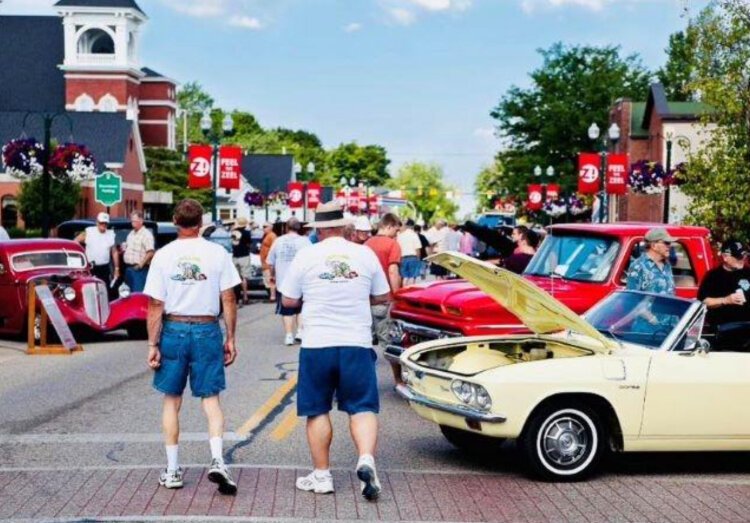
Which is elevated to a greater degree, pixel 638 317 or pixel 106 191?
pixel 106 191

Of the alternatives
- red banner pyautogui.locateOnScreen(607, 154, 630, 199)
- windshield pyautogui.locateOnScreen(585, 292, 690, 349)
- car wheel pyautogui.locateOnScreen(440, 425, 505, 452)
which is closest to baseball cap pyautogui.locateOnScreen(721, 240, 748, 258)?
windshield pyautogui.locateOnScreen(585, 292, 690, 349)

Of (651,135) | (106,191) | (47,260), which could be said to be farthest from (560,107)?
(47,260)

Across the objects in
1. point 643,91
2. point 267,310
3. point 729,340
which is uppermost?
point 643,91

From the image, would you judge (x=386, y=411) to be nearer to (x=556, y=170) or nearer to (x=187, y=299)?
(x=187, y=299)

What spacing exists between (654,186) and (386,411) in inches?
1117

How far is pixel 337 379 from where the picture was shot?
8266 mm

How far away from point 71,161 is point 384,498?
2777cm

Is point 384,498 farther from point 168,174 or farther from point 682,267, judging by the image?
point 168,174

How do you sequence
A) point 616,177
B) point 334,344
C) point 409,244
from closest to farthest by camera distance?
point 334,344 < point 409,244 < point 616,177

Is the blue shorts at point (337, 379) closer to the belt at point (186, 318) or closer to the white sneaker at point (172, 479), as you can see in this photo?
the belt at point (186, 318)

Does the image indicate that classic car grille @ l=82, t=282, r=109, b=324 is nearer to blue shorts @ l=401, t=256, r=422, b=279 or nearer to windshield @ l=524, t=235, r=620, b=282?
windshield @ l=524, t=235, r=620, b=282

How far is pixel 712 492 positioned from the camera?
349 inches

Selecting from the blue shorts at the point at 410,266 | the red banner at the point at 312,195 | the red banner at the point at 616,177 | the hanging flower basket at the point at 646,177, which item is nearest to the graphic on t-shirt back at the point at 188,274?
the blue shorts at the point at 410,266

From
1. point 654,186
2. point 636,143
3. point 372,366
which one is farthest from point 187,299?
point 636,143
